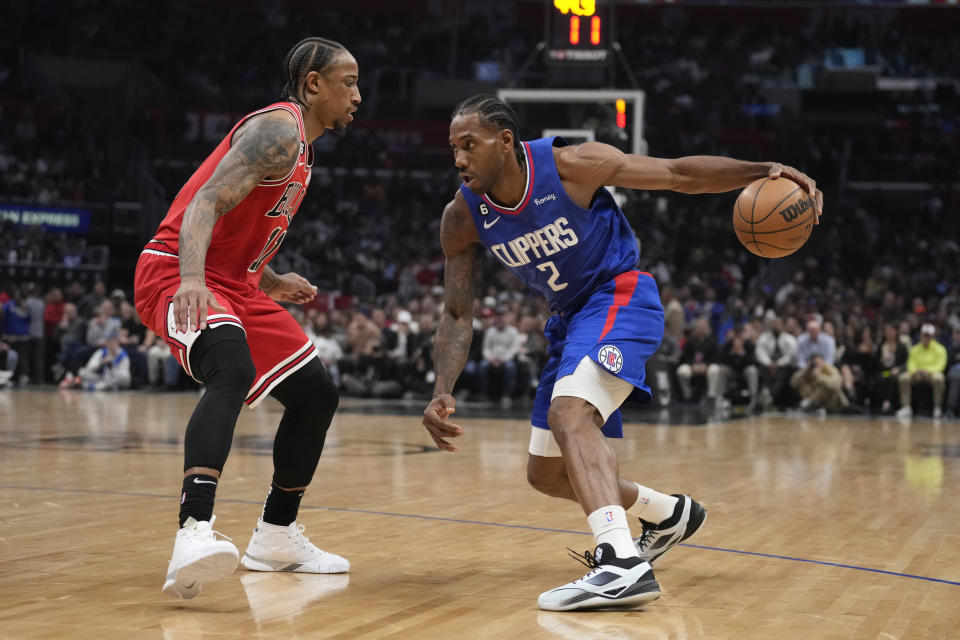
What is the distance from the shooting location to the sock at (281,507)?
4242 millimetres

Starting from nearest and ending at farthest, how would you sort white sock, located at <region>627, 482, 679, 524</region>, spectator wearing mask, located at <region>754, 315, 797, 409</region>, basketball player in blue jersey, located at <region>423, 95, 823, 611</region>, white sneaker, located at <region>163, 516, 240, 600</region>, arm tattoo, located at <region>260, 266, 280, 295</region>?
1. white sneaker, located at <region>163, 516, 240, 600</region>
2. basketball player in blue jersey, located at <region>423, 95, 823, 611</region>
3. white sock, located at <region>627, 482, 679, 524</region>
4. arm tattoo, located at <region>260, 266, 280, 295</region>
5. spectator wearing mask, located at <region>754, 315, 797, 409</region>

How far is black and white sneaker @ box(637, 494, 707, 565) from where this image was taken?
441cm

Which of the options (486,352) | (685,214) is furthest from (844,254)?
(486,352)

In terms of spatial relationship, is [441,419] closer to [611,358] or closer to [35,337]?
[611,358]

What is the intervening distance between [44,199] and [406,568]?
20.2 meters

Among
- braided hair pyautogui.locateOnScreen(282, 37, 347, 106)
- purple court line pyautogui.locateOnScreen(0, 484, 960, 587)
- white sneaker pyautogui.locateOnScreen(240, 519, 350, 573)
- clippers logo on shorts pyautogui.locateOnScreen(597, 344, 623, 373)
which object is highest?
braided hair pyautogui.locateOnScreen(282, 37, 347, 106)

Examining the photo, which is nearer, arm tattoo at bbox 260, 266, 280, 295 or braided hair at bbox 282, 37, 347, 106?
braided hair at bbox 282, 37, 347, 106

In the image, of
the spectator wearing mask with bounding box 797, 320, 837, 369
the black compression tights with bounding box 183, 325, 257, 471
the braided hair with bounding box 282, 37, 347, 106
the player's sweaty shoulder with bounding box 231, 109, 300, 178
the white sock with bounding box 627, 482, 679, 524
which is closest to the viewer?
the black compression tights with bounding box 183, 325, 257, 471

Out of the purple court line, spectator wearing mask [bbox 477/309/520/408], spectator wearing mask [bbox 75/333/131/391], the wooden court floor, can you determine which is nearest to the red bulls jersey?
the wooden court floor

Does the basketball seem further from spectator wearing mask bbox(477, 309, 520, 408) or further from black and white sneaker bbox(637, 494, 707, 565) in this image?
spectator wearing mask bbox(477, 309, 520, 408)

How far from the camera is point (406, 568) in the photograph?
432 centimetres

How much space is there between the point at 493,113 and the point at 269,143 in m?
0.89

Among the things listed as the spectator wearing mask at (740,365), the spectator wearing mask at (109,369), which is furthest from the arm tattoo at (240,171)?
the spectator wearing mask at (109,369)

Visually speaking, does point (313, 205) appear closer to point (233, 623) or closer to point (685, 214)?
point (685, 214)
